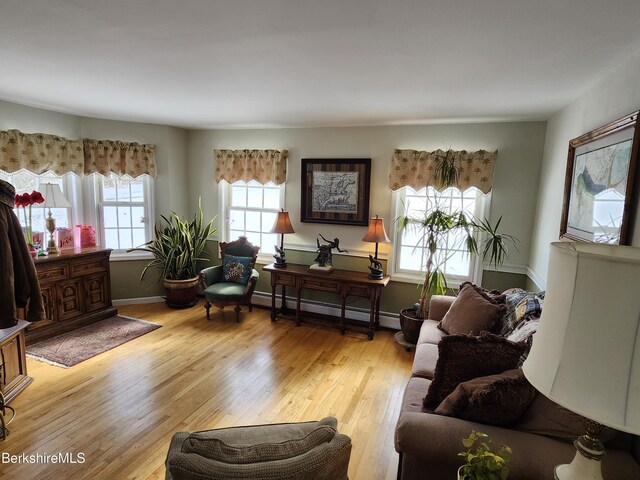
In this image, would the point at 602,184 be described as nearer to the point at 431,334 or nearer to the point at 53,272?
the point at 431,334

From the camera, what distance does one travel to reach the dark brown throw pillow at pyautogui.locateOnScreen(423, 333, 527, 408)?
1.73 meters

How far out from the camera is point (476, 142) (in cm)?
359

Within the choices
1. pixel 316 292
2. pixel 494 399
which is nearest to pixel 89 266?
pixel 316 292

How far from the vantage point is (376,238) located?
12.2 feet

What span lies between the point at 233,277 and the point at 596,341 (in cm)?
399

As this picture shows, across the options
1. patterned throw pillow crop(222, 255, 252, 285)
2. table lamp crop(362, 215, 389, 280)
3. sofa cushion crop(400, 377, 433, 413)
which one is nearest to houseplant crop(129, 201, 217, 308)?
patterned throw pillow crop(222, 255, 252, 285)

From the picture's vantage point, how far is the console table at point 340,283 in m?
3.71

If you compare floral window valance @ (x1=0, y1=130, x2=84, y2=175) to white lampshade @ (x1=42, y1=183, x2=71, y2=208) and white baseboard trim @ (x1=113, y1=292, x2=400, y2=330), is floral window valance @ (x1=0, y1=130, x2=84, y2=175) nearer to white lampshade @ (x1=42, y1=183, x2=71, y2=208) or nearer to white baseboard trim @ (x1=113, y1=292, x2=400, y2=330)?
white lampshade @ (x1=42, y1=183, x2=71, y2=208)

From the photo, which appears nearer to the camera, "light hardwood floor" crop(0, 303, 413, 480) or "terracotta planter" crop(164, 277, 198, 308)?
"light hardwood floor" crop(0, 303, 413, 480)

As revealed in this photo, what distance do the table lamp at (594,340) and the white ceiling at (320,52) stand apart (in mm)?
1130

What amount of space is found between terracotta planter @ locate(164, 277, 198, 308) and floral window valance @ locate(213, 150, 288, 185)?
Answer: 1408mm

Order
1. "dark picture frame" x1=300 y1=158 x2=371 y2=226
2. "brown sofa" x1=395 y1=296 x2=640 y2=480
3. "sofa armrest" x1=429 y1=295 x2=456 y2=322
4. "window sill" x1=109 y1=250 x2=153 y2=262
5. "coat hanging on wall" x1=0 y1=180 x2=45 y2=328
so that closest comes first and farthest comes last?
"brown sofa" x1=395 y1=296 x2=640 y2=480, "coat hanging on wall" x1=0 y1=180 x2=45 y2=328, "sofa armrest" x1=429 y1=295 x2=456 y2=322, "dark picture frame" x1=300 y1=158 x2=371 y2=226, "window sill" x1=109 y1=250 x2=153 y2=262

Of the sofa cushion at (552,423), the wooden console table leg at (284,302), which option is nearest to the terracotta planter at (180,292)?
the wooden console table leg at (284,302)

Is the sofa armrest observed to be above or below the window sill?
below
